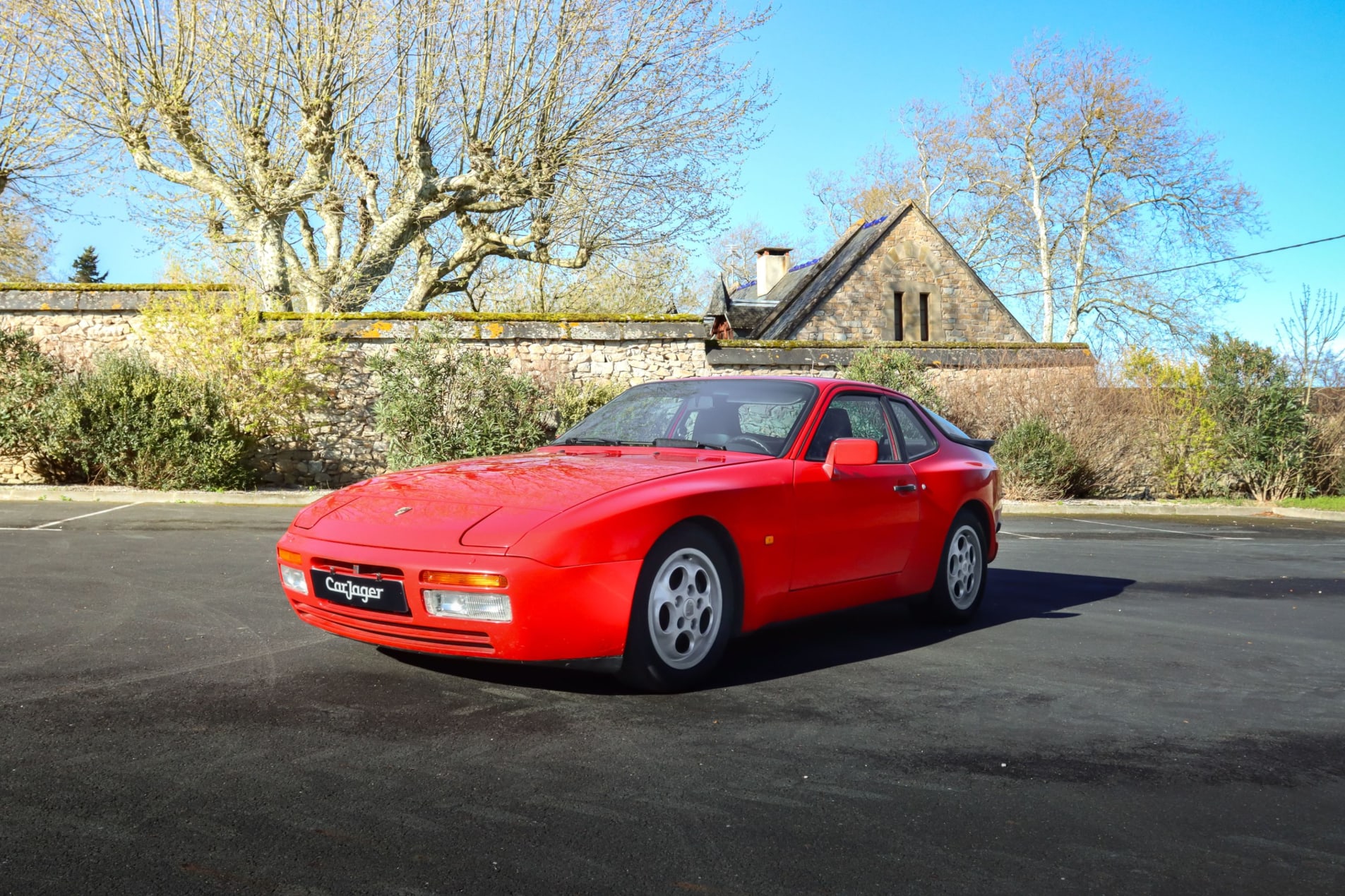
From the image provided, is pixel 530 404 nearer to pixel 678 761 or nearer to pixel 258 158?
pixel 258 158

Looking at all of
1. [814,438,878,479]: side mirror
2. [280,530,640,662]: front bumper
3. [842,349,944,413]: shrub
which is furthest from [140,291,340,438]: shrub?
[280,530,640,662]: front bumper

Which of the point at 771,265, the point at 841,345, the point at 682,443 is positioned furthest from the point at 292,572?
the point at 771,265

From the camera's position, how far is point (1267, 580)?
30.7 ft

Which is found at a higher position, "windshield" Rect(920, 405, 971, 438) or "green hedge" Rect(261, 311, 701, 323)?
"green hedge" Rect(261, 311, 701, 323)

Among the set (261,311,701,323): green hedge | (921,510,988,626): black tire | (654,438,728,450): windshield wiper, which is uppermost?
(261,311,701,323): green hedge

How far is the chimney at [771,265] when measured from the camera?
150ft

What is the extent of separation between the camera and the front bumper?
14.2ft

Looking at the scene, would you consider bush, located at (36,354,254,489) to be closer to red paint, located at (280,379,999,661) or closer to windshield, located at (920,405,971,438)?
red paint, located at (280,379,999,661)

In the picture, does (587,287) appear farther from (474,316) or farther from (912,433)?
(912,433)

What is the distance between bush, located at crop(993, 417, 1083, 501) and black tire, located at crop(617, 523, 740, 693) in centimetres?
1346

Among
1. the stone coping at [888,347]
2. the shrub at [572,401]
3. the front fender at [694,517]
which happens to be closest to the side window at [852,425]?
the front fender at [694,517]

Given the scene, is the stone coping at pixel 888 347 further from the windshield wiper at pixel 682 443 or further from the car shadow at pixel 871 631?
the windshield wiper at pixel 682 443

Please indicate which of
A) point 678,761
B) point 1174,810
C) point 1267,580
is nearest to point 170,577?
point 678,761

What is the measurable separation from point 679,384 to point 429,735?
296 centimetres
